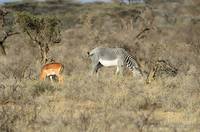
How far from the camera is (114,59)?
63.0ft

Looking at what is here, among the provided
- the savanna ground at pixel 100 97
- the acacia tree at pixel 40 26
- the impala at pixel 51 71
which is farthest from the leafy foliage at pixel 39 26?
the impala at pixel 51 71

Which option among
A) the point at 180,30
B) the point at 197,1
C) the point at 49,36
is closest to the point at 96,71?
the point at 49,36

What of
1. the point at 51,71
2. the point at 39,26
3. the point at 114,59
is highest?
the point at 39,26

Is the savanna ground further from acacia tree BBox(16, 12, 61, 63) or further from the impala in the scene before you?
acacia tree BBox(16, 12, 61, 63)

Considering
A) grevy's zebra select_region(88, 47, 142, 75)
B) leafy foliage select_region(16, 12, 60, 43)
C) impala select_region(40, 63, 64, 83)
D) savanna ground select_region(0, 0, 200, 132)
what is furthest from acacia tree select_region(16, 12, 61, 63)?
impala select_region(40, 63, 64, 83)

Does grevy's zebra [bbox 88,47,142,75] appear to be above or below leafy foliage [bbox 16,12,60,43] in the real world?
below

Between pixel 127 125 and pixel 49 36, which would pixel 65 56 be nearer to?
pixel 49 36

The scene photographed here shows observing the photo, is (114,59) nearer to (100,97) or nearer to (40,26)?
(40,26)

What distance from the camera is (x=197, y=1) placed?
141 ft

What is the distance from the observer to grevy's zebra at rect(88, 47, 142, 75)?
18.8 metres

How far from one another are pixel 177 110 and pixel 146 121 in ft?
8.00

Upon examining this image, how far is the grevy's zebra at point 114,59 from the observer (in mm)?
18828

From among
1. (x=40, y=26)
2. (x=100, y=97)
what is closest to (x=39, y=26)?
(x=40, y=26)

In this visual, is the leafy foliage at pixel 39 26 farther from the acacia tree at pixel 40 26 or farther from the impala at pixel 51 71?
the impala at pixel 51 71
